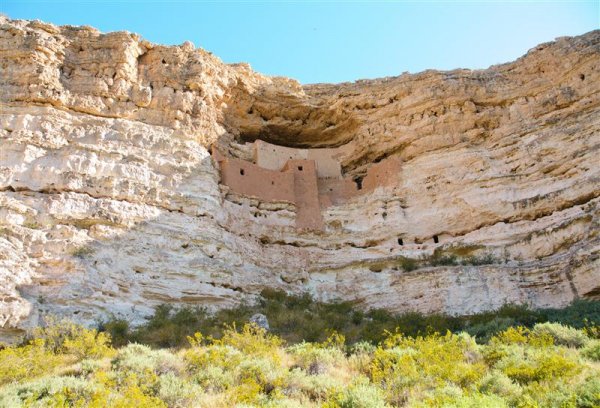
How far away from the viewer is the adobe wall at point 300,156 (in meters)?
19.2

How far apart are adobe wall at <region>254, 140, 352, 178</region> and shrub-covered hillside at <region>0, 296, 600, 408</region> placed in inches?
339

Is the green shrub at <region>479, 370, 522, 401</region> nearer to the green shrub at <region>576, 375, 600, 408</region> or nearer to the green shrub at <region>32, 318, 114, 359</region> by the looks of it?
the green shrub at <region>576, 375, 600, 408</region>

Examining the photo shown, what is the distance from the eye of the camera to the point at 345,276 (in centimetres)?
1591

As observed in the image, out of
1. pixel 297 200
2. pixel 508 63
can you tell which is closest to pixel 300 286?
pixel 297 200

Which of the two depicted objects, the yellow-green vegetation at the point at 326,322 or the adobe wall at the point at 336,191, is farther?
the adobe wall at the point at 336,191

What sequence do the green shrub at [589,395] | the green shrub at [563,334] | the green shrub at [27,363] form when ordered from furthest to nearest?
the green shrub at [563,334] < the green shrub at [27,363] < the green shrub at [589,395]

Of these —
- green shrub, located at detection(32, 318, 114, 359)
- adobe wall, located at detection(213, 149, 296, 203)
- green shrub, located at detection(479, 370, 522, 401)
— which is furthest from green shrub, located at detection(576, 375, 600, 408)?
adobe wall, located at detection(213, 149, 296, 203)

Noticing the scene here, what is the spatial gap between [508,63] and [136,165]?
38.7ft

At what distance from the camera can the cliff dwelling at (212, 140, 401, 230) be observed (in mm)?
17219

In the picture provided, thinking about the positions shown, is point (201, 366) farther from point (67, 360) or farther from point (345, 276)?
point (345, 276)

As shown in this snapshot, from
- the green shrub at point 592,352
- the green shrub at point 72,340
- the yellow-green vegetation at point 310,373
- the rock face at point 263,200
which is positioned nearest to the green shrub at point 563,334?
the yellow-green vegetation at point 310,373

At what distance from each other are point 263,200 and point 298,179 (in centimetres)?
154

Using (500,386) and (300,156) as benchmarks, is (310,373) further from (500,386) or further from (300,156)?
(300,156)

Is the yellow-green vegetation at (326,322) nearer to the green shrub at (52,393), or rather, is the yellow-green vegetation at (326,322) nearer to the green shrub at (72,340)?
the green shrub at (72,340)
